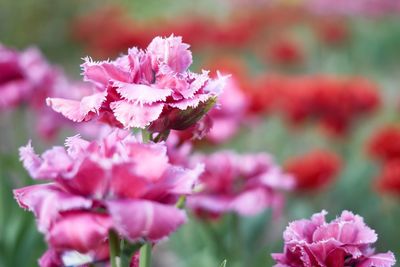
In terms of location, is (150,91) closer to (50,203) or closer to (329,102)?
(50,203)

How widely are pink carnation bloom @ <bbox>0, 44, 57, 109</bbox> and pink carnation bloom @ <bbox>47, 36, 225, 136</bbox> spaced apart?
1.02 meters

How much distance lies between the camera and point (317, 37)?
19.6 feet

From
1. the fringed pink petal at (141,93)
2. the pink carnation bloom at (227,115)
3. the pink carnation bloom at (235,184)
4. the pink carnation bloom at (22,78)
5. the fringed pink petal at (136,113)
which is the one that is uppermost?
the pink carnation bloom at (227,115)

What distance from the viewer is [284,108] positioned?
2842 mm

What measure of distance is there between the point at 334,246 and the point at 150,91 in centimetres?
27

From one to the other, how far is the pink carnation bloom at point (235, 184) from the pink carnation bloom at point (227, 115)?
1.89 feet

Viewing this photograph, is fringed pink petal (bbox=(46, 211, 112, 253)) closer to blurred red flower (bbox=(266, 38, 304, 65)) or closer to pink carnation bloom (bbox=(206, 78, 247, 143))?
pink carnation bloom (bbox=(206, 78, 247, 143))

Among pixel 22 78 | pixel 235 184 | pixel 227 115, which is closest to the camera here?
pixel 235 184

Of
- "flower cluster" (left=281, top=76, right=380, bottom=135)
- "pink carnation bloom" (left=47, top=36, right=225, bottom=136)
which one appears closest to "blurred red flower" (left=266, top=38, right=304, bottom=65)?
"flower cluster" (left=281, top=76, right=380, bottom=135)

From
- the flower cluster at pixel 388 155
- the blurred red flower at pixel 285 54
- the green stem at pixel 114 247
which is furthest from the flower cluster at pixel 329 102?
the green stem at pixel 114 247

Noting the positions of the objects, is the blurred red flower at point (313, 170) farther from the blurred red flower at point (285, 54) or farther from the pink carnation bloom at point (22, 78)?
the blurred red flower at point (285, 54)

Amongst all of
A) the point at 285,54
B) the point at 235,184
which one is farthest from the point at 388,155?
the point at 285,54

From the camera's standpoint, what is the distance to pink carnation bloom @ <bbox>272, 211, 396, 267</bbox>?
836mm

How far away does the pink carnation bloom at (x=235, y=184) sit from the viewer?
1.60 metres
